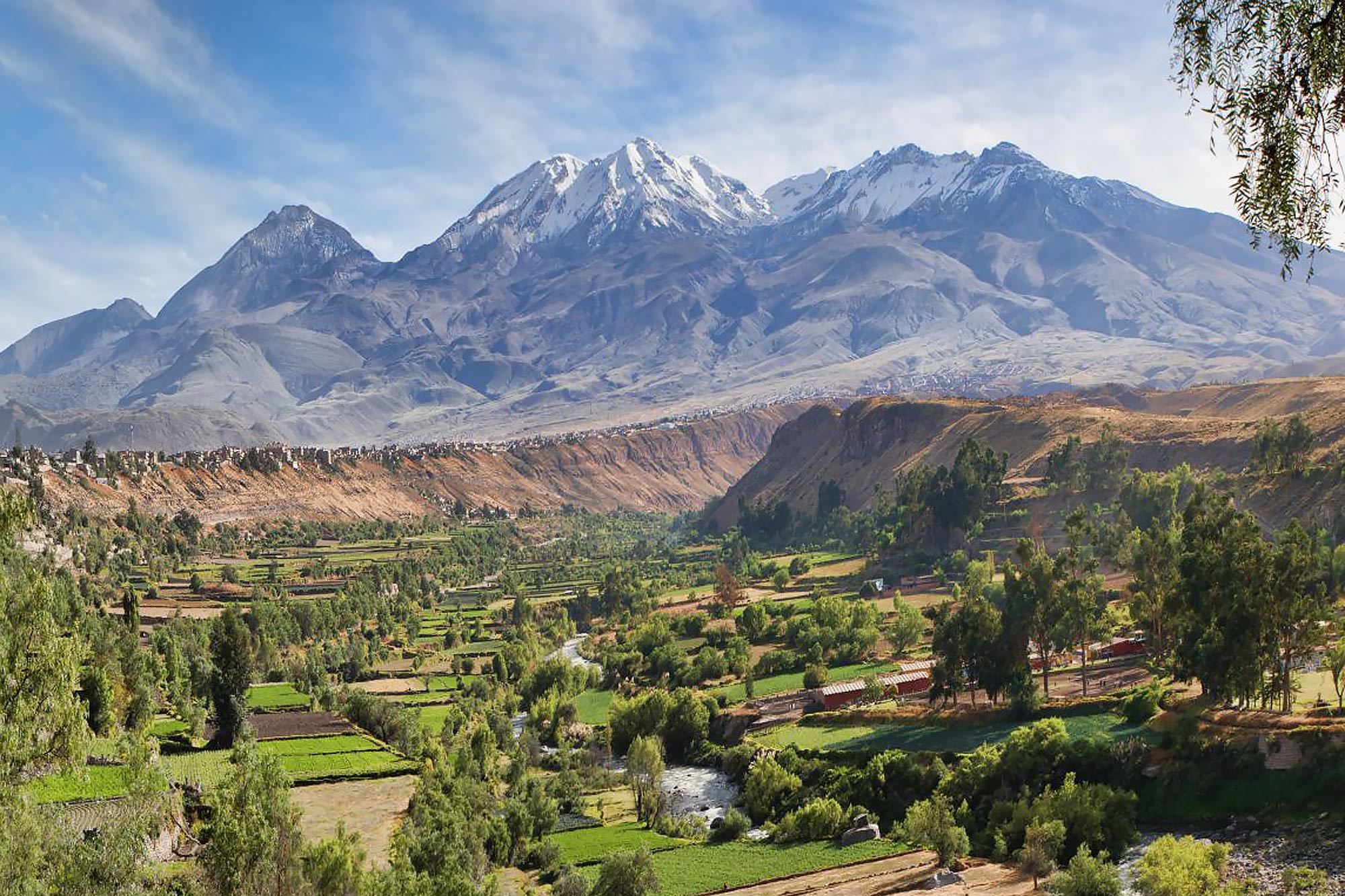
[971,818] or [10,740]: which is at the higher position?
[10,740]

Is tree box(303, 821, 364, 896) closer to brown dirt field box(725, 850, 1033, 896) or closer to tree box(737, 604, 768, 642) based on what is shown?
brown dirt field box(725, 850, 1033, 896)

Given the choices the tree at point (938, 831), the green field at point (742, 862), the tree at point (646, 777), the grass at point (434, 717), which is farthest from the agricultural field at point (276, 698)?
the tree at point (938, 831)

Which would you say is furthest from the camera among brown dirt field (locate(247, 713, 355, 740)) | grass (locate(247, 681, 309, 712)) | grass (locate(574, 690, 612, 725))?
grass (locate(574, 690, 612, 725))

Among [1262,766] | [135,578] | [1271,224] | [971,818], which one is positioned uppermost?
[1271,224]

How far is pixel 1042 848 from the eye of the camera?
4556 cm

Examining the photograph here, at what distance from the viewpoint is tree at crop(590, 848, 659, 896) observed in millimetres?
44125

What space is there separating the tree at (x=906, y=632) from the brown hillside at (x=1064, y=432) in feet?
105

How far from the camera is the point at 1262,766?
152 ft

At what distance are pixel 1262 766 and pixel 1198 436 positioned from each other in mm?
81066

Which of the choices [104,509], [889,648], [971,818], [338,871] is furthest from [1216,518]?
[104,509]

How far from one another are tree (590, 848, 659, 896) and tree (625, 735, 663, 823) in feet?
44.8

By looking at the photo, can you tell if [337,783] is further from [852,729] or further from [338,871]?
[852,729]

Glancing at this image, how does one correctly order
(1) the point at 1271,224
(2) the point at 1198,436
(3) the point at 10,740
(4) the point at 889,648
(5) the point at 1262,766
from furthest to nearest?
(2) the point at 1198,436
(4) the point at 889,648
(5) the point at 1262,766
(3) the point at 10,740
(1) the point at 1271,224

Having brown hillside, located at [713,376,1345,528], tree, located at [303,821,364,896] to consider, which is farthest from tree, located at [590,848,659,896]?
brown hillside, located at [713,376,1345,528]
